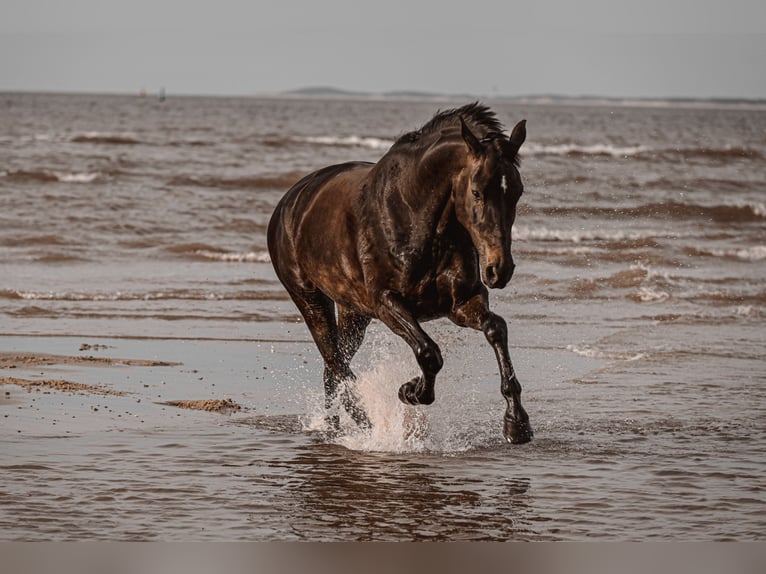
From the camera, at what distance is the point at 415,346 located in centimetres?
751

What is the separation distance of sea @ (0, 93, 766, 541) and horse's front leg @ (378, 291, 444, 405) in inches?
17.4

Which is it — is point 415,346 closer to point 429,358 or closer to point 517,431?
point 429,358

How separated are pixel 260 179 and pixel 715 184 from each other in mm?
11483

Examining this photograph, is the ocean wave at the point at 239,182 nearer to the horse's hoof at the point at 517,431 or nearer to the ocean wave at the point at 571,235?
the ocean wave at the point at 571,235

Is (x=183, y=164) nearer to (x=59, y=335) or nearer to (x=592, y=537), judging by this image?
(x=59, y=335)

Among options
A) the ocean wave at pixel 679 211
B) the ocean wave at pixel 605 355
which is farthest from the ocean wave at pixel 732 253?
the ocean wave at pixel 605 355

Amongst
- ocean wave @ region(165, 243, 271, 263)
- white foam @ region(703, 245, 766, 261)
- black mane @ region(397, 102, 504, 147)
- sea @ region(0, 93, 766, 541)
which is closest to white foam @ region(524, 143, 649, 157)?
sea @ region(0, 93, 766, 541)

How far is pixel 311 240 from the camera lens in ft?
29.0

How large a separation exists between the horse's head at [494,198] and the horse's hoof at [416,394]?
849 millimetres

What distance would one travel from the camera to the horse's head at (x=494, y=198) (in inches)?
273

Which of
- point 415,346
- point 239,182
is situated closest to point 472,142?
point 415,346

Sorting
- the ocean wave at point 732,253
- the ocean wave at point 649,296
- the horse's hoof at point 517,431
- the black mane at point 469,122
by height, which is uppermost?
the black mane at point 469,122

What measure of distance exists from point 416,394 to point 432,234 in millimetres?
927

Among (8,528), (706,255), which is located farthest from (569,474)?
(706,255)
